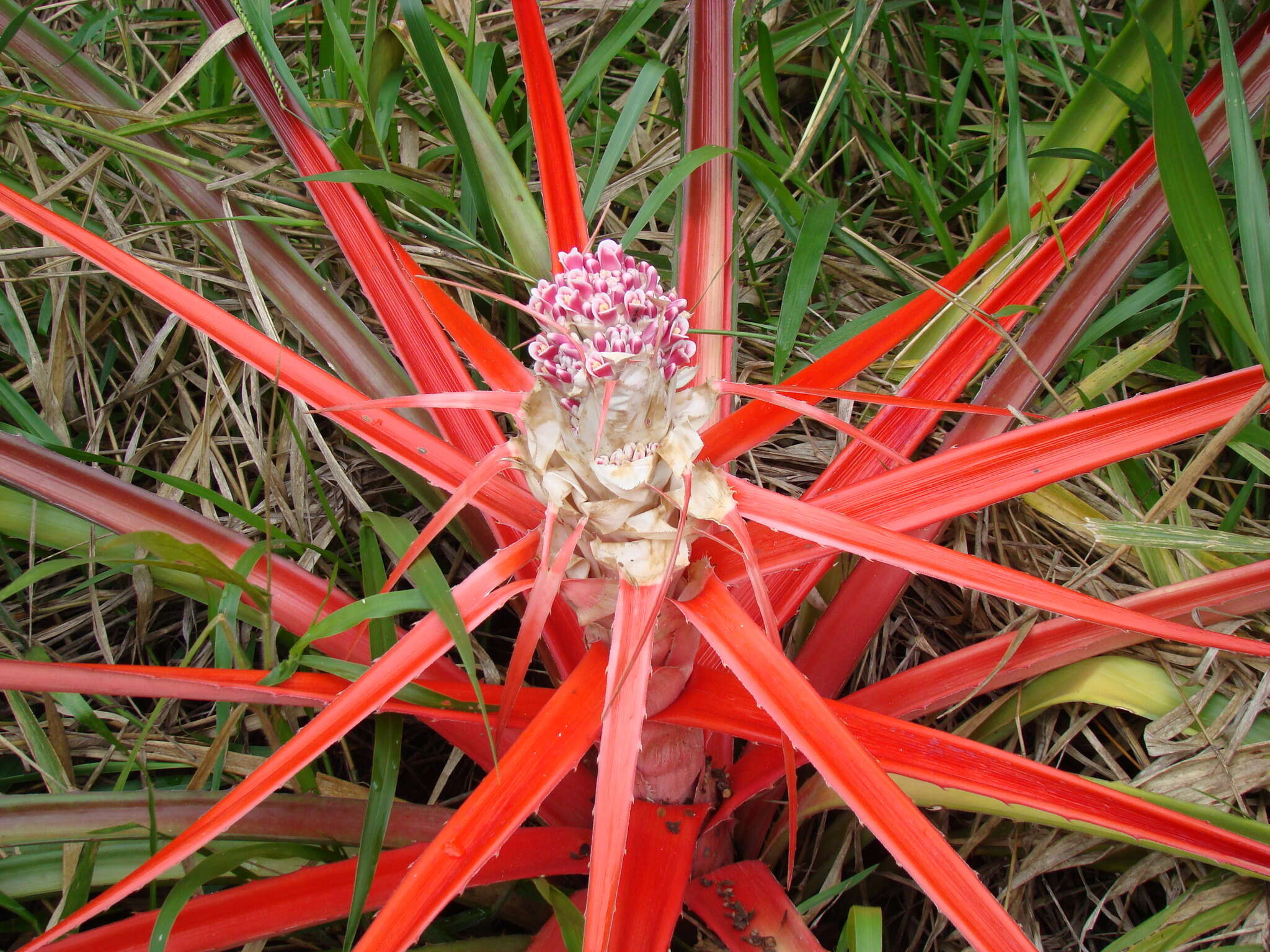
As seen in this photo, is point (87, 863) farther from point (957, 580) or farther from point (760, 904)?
point (957, 580)

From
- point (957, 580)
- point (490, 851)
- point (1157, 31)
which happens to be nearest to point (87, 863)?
point (490, 851)

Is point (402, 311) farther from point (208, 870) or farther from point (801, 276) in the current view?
point (208, 870)

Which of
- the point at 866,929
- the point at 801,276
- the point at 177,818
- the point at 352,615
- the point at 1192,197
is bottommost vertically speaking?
the point at 866,929

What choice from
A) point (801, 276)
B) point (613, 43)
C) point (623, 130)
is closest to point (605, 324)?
point (801, 276)

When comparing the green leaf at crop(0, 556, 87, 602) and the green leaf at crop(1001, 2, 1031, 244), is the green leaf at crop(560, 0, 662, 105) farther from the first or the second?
the green leaf at crop(0, 556, 87, 602)

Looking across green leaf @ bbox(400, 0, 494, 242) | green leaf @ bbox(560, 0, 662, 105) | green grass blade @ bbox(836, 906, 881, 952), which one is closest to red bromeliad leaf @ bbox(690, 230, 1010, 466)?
green grass blade @ bbox(836, 906, 881, 952)

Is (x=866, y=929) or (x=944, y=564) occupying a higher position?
(x=944, y=564)
